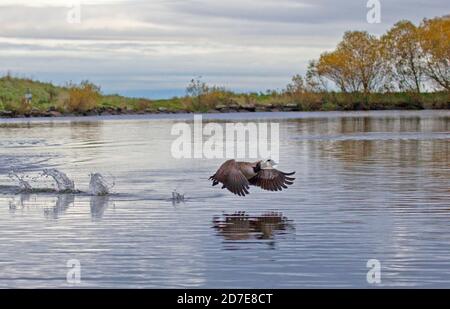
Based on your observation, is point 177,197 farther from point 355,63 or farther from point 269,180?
point 355,63

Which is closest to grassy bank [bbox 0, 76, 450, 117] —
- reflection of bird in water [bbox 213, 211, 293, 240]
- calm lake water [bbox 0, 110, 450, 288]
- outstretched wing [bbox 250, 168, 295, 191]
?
calm lake water [bbox 0, 110, 450, 288]

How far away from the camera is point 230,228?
517 inches

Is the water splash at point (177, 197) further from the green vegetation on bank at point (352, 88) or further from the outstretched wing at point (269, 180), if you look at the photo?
the green vegetation on bank at point (352, 88)

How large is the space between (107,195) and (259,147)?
539 inches

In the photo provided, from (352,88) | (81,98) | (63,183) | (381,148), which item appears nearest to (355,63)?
(352,88)

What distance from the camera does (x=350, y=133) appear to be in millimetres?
39031

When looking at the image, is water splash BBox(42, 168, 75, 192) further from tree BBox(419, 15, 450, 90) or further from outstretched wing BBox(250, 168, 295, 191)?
tree BBox(419, 15, 450, 90)

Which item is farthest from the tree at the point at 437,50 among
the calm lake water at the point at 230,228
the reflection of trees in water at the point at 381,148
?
the calm lake water at the point at 230,228

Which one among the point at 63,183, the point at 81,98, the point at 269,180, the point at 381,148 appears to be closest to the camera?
the point at 269,180

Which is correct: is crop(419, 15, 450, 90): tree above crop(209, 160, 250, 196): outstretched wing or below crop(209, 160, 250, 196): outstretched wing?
above

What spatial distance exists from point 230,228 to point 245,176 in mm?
1861

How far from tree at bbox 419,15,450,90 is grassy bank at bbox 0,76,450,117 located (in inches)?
52.3

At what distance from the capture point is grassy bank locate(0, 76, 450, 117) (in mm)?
78875

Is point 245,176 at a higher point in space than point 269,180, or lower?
higher
